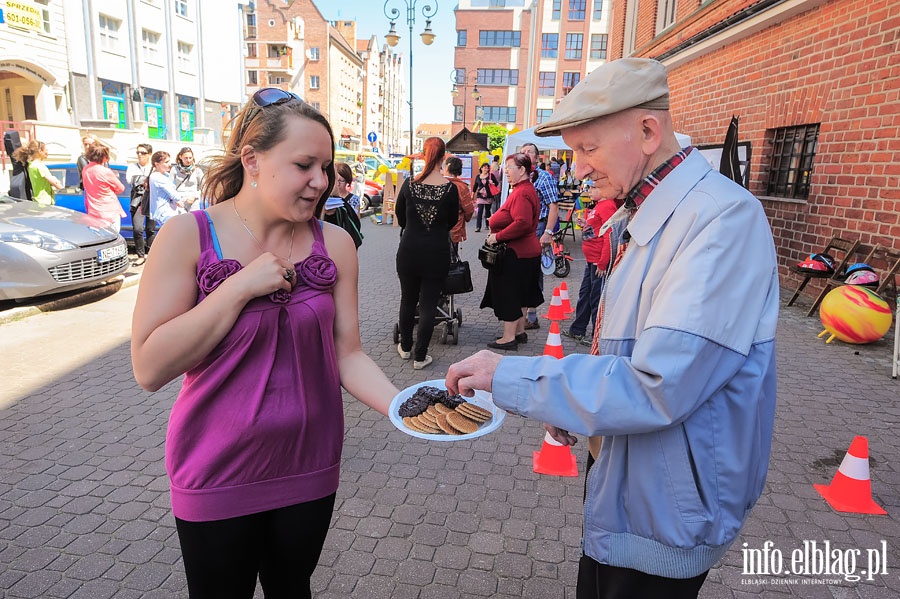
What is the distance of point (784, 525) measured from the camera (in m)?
3.43

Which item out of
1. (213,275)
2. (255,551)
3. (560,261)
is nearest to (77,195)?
(560,261)

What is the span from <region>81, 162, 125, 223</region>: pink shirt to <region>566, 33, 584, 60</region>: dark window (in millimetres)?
60714

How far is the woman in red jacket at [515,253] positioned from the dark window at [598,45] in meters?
61.9

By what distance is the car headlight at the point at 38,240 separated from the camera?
7.38 m

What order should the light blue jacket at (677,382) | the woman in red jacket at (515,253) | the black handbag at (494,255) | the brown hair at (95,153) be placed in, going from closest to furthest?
1. the light blue jacket at (677,382)
2. the woman in red jacket at (515,253)
3. the black handbag at (494,255)
4. the brown hair at (95,153)

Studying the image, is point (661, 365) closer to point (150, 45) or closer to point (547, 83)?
point (150, 45)

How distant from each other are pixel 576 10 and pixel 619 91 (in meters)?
67.5

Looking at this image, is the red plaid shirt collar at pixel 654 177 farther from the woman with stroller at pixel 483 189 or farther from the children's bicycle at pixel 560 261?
the woman with stroller at pixel 483 189

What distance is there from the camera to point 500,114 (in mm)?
68938

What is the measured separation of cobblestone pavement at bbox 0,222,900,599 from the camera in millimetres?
2914

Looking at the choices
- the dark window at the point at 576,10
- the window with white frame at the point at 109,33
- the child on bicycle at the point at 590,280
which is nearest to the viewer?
the child on bicycle at the point at 590,280

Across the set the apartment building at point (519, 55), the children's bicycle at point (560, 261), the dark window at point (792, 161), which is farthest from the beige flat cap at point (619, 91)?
the apartment building at point (519, 55)

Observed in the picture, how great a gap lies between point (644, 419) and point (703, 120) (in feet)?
44.6

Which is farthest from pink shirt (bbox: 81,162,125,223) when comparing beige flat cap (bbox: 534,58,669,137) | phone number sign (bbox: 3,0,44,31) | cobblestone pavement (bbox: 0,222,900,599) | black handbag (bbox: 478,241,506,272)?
phone number sign (bbox: 3,0,44,31)
